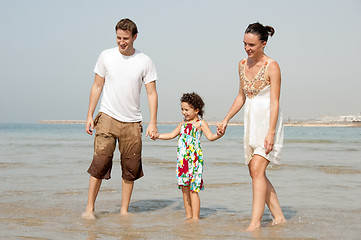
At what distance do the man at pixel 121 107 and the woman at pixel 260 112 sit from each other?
3.80 feet

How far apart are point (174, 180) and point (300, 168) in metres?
3.48

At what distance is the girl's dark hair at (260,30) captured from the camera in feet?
14.2

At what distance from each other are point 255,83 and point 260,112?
0.27 meters

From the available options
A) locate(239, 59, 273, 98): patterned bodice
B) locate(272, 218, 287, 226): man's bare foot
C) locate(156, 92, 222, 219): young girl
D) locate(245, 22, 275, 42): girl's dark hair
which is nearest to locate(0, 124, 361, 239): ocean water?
locate(272, 218, 287, 226): man's bare foot

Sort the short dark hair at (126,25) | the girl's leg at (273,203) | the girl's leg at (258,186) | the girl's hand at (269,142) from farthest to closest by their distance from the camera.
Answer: the short dark hair at (126,25) → the girl's leg at (273,203) → the girl's leg at (258,186) → the girl's hand at (269,142)

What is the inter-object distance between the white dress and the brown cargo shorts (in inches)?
52.2

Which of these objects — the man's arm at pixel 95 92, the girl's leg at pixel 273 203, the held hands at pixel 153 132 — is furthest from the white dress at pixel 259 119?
the man's arm at pixel 95 92

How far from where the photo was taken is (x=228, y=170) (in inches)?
393

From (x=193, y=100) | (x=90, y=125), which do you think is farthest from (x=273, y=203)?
(x=90, y=125)

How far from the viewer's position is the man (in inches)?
203

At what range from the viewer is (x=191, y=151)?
5.14 meters

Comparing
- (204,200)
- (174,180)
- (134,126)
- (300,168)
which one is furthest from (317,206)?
(300,168)

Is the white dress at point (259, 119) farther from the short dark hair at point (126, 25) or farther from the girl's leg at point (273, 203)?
the short dark hair at point (126, 25)

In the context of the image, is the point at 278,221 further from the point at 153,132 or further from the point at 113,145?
the point at 113,145
